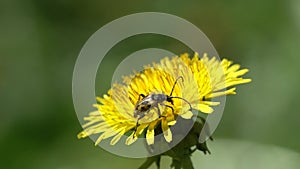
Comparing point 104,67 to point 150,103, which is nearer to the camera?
point 150,103

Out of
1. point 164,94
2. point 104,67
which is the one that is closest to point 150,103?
point 164,94

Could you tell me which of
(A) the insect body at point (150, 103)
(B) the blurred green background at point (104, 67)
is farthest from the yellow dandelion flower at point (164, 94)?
(B) the blurred green background at point (104, 67)

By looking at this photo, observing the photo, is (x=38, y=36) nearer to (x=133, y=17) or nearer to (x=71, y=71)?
(x=71, y=71)

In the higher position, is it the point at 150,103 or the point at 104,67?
the point at 104,67

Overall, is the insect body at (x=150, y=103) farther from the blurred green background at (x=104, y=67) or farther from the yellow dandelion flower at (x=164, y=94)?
the blurred green background at (x=104, y=67)

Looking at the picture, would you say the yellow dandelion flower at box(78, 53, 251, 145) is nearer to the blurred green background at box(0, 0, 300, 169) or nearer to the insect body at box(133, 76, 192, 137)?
the insect body at box(133, 76, 192, 137)

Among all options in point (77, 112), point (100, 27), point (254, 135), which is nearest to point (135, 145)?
point (254, 135)

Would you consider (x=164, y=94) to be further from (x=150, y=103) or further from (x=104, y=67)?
(x=104, y=67)
